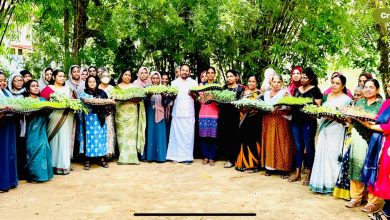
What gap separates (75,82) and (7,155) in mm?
2409

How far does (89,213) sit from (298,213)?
98.3 inches

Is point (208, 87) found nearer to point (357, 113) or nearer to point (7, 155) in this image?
point (357, 113)

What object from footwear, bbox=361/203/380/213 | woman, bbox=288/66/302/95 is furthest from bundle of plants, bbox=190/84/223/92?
footwear, bbox=361/203/380/213

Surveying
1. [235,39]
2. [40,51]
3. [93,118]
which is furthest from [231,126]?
[40,51]

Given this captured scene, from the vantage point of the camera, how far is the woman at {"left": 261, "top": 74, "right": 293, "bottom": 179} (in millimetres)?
6965

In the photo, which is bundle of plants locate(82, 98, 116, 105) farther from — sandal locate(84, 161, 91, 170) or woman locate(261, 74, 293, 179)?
woman locate(261, 74, 293, 179)

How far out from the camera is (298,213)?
5152 mm

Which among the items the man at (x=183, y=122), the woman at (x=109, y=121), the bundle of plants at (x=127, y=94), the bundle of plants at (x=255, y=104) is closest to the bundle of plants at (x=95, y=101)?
the bundle of plants at (x=127, y=94)

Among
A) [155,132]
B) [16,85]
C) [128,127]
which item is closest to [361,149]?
[155,132]

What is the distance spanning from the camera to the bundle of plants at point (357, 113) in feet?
16.7

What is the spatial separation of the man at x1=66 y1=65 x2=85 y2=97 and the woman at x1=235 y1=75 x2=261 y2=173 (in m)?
3.02

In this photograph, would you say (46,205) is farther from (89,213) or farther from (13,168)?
(13,168)

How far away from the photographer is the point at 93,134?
24.6 ft

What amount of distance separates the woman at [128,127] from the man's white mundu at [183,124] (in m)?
0.61
